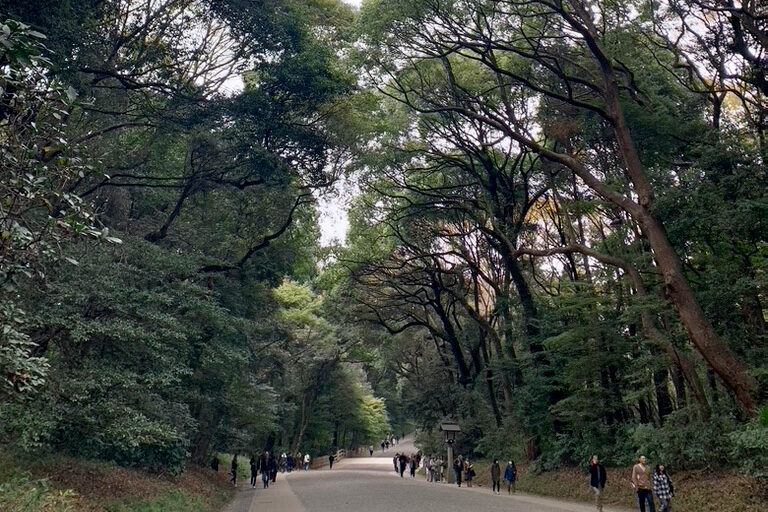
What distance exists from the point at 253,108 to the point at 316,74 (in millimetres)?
1734

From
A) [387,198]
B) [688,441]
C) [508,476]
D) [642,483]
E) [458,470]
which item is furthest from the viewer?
[458,470]

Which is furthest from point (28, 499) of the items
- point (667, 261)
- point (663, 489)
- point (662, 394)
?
point (662, 394)

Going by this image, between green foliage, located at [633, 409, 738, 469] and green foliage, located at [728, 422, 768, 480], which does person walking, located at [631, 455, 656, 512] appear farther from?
green foliage, located at [728, 422, 768, 480]

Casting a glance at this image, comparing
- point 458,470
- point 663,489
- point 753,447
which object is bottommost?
point 458,470

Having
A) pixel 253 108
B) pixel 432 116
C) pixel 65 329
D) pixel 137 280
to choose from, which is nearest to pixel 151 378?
pixel 65 329

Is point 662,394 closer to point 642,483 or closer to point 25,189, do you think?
point 642,483

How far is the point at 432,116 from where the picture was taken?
17281 millimetres

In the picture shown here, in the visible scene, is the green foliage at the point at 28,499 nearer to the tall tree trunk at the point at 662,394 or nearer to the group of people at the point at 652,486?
the group of people at the point at 652,486

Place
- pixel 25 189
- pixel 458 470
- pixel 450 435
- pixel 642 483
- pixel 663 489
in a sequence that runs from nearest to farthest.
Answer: pixel 25 189 → pixel 663 489 → pixel 642 483 → pixel 458 470 → pixel 450 435

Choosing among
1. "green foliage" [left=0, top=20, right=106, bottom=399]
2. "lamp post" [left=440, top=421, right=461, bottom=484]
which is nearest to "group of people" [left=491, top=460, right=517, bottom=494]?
"lamp post" [left=440, top=421, right=461, bottom=484]

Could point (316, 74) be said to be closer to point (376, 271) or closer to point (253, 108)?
point (253, 108)

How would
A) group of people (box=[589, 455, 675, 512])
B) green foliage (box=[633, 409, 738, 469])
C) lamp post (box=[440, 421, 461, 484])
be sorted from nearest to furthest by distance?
group of people (box=[589, 455, 675, 512]) < green foliage (box=[633, 409, 738, 469]) < lamp post (box=[440, 421, 461, 484])

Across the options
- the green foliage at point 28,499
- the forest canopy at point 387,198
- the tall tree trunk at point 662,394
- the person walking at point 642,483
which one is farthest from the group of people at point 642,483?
the green foliage at point 28,499

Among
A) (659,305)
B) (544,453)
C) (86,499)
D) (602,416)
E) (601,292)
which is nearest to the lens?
(86,499)
